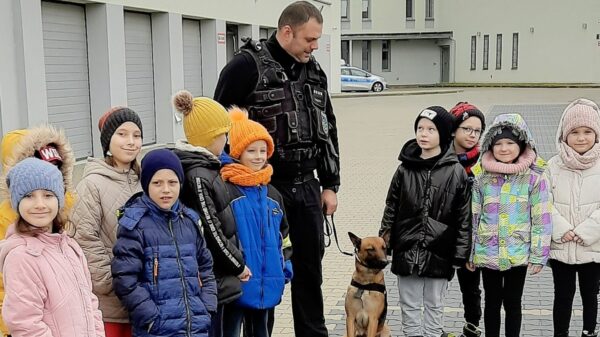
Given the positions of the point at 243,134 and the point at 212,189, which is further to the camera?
the point at 243,134

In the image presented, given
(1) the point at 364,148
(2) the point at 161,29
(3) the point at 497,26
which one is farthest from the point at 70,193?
(3) the point at 497,26

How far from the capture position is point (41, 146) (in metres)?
3.41

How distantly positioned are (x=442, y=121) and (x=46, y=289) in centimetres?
267

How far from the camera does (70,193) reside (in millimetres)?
3408

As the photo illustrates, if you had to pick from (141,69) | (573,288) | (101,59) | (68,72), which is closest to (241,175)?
(573,288)

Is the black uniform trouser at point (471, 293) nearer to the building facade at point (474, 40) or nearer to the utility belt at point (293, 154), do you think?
the utility belt at point (293, 154)

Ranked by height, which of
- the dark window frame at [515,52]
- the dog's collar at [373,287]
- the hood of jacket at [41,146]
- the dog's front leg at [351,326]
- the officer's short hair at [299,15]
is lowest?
the dog's front leg at [351,326]

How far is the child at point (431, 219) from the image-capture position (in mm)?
4492

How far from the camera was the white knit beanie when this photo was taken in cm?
459

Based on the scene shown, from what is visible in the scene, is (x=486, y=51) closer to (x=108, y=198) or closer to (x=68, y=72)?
(x=68, y=72)

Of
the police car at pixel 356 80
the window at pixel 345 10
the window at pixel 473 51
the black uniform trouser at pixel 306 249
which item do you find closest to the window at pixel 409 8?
the window at pixel 345 10

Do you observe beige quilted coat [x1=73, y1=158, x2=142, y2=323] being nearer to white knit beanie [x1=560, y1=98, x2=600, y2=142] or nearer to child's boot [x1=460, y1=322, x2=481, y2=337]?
child's boot [x1=460, y1=322, x2=481, y2=337]

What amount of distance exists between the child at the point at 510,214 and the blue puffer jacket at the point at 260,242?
1414mm

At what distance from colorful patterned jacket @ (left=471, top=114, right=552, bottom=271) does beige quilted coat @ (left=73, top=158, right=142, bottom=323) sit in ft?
7.50
